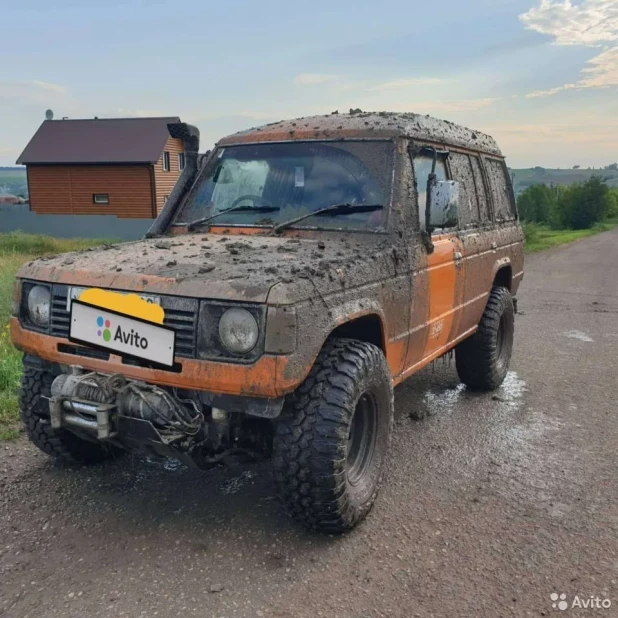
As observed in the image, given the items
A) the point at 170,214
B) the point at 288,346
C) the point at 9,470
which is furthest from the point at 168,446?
the point at 170,214

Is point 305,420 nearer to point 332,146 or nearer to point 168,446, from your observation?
point 168,446

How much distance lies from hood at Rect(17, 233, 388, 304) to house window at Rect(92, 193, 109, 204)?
33476mm

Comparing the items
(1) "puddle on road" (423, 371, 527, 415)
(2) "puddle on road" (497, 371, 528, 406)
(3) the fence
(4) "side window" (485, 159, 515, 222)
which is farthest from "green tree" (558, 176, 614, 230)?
(1) "puddle on road" (423, 371, 527, 415)

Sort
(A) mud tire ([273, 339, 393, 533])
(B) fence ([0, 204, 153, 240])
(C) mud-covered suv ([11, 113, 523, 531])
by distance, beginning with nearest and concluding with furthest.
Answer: (C) mud-covered suv ([11, 113, 523, 531]) → (A) mud tire ([273, 339, 393, 533]) → (B) fence ([0, 204, 153, 240])

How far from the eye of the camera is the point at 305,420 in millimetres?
3035

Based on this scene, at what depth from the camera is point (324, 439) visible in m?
3.00

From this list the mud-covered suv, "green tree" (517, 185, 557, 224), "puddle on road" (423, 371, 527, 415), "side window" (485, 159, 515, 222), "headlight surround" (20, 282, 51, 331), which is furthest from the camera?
"green tree" (517, 185, 557, 224)

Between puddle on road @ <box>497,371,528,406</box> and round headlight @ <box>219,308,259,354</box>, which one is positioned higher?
round headlight @ <box>219,308,259,354</box>

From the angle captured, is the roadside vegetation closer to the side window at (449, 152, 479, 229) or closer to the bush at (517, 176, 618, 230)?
the bush at (517, 176, 618, 230)

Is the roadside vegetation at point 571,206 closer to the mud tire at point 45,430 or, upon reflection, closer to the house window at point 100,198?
the house window at point 100,198

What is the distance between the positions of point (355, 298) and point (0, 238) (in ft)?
81.3

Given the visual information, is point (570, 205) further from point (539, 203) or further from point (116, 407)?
point (116, 407)

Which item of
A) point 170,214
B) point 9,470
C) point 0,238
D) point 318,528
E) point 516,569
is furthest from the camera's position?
point 0,238

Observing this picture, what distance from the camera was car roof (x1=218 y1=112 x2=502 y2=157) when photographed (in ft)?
13.7
